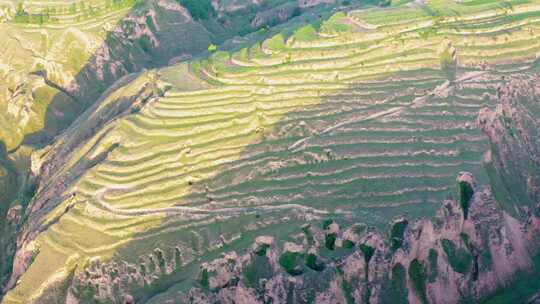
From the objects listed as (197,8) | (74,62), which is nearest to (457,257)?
(74,62)

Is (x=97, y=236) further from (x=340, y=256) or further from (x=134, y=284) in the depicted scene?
(x=340, y=256)

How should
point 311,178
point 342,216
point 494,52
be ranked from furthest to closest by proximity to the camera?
point 494,52
point 311,178
point 342,216

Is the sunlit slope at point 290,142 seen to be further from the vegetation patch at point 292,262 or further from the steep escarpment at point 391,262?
the vegetation patch at point 292,262

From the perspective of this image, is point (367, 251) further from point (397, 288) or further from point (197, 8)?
point (197, 8)

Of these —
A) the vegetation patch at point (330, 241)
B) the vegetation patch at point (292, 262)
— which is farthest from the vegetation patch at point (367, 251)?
the vegetation patch at point (292, 262)

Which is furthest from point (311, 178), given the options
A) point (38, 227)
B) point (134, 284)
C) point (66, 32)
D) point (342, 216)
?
point (66, 32)

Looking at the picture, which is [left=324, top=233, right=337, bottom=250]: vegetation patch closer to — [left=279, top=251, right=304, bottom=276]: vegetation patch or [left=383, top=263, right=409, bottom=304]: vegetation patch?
[left=279, top=251, right=304, bottom=276]: vegetation patch

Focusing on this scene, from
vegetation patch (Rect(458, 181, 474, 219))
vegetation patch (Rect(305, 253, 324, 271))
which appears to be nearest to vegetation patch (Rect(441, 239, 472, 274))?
vegetation patch (Rect(458, 181, 474, 219))

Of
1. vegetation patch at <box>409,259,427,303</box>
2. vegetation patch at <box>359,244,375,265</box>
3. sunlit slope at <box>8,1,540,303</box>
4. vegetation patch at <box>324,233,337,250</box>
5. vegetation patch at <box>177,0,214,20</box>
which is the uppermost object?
vegetation patch at <box>177,0,214,20</box>

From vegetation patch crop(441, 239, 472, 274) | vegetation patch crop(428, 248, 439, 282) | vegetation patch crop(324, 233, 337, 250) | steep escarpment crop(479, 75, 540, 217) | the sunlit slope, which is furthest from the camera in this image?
steep escarpment crop(479, 75, 540, 217)
